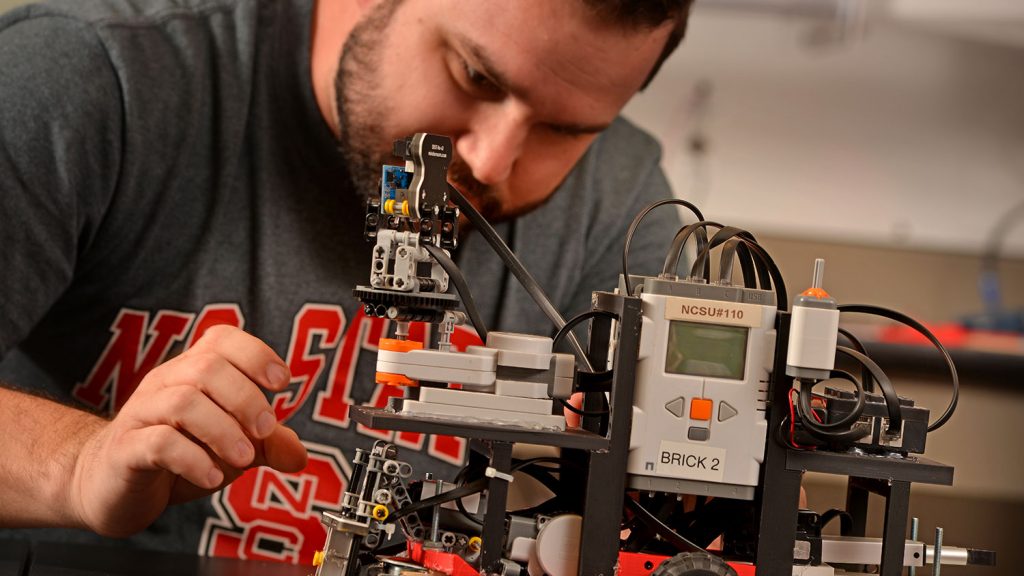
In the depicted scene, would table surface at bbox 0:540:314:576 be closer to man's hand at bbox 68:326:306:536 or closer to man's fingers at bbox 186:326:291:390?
man's hand at bbox 68:326:306:536

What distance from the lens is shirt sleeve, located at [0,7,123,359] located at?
138 cm

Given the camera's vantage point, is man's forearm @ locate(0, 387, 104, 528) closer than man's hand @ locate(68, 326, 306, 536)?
No

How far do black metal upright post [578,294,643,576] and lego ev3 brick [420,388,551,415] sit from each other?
63 millimetres

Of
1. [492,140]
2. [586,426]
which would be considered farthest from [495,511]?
[492,140]

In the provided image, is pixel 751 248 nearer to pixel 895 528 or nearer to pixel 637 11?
pixel 895 528

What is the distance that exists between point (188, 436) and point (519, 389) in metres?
0.34

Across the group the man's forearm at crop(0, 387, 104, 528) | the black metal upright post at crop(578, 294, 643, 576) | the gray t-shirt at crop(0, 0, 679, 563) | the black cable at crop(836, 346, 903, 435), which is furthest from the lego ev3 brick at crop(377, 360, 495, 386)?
the gray t-shirt at crop(0, 0, 679, 563)

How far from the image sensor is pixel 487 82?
1491 mm

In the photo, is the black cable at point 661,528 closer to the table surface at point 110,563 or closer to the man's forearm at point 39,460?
the table surface at point 110,563

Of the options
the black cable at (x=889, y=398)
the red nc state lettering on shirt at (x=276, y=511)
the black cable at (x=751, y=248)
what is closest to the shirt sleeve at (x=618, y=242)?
the red nc state lettering on shirt at (x=276, y=511)

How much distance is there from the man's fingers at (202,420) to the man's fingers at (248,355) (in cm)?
5

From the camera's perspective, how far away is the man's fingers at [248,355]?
3.37 ft

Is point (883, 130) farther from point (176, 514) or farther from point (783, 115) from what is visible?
point (176, 514)

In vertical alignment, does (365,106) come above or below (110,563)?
above
